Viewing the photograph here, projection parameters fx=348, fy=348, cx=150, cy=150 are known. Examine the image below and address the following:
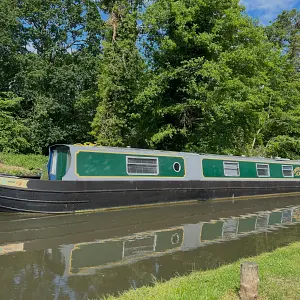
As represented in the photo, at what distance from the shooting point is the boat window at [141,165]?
12133mm

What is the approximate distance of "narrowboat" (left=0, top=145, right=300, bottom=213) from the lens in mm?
9969

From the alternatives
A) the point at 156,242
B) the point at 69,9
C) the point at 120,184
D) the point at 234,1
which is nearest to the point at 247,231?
the point at 156,242

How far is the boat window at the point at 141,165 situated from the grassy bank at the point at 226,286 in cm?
711

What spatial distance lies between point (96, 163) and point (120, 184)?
41.9 inches

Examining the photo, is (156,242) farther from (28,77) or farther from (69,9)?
(69,9)

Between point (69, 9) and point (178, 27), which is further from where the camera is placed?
point (69, 9)

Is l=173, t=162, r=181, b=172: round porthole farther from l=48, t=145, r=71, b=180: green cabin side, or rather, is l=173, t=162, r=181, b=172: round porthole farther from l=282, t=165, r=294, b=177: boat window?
l=282, t=165, r=294, b=177: boat window

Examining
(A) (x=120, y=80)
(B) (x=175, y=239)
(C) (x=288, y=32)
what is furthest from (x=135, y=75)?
(C) (x=288, y=32)

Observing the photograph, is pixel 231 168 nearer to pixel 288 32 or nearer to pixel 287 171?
pixel 287 171

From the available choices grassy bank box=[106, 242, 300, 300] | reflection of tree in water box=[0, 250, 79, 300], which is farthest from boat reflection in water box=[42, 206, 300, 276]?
grassy bank box=[106, 242, 300, 300]

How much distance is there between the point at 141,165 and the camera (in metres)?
12.5

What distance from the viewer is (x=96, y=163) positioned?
11250 mm

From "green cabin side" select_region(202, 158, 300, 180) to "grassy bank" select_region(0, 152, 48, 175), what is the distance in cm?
787

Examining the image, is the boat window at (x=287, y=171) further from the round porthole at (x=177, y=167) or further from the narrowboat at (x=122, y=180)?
the round porthole at (x=177, y=167)
